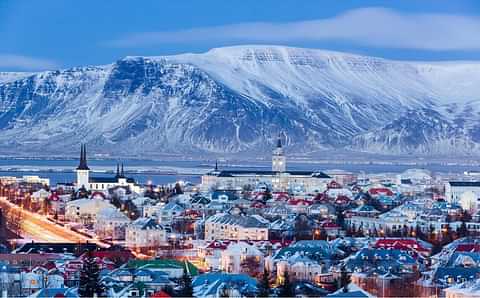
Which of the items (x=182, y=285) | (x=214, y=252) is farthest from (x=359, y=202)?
(x=182, y=285)

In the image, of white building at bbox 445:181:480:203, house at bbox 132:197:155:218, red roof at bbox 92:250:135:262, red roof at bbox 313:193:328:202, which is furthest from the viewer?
white building at bbox 445:181:480:203

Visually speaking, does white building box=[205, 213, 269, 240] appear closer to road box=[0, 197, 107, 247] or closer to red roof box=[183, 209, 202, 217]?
road box=[0, 197, 107, 247]

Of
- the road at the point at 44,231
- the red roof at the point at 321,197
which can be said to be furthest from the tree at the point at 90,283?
the red roof at the point at 321,197

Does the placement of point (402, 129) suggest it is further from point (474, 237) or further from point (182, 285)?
point (182, 285)

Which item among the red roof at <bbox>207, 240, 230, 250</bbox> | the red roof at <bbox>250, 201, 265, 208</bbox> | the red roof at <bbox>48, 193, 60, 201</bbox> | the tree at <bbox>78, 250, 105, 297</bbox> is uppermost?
the red roof at <bbox>48, 193, 60, 201</bbox>

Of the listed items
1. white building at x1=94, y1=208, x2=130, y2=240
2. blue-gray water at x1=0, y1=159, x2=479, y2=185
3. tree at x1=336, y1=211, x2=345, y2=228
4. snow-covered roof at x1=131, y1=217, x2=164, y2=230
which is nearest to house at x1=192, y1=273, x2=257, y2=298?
snow-covered roof at x1=131, y1=217, x2=164, y2=230

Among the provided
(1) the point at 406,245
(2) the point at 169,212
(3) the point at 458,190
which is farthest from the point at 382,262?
(3) the point at 458,190
